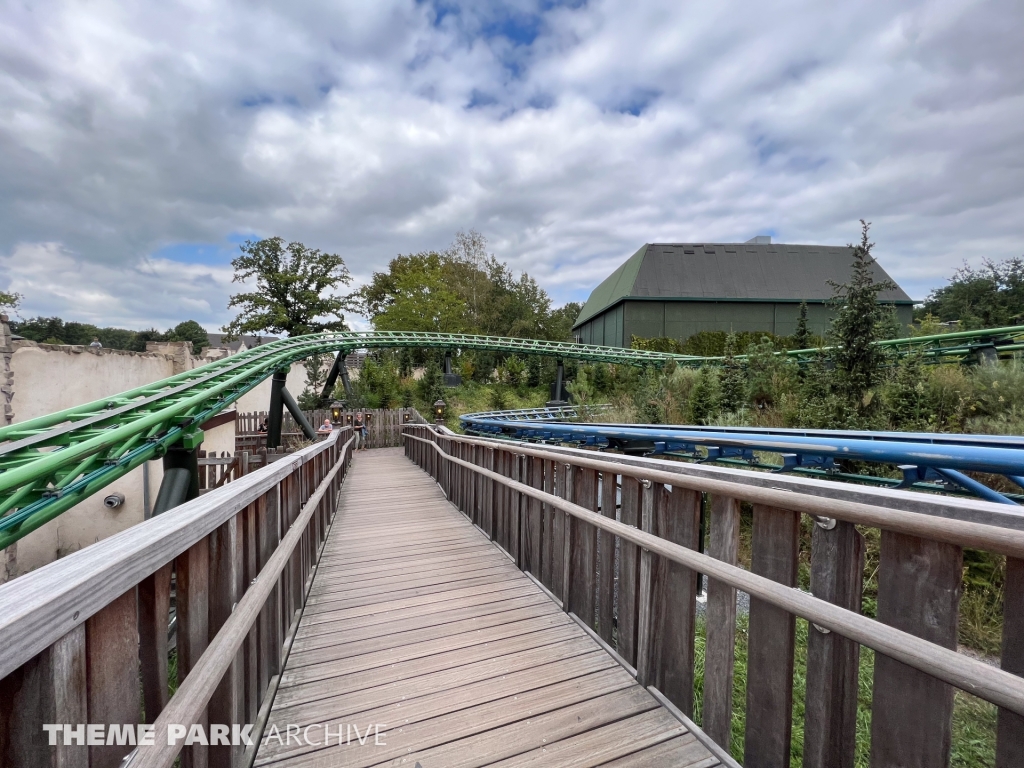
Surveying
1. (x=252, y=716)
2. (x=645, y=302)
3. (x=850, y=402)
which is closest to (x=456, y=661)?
(x=252, y=716)

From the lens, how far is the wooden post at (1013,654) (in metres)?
0.92

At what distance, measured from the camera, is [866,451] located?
92.4 inches

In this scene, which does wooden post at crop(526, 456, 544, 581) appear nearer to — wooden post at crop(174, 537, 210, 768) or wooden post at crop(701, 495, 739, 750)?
wooden post at crop(701, 495, 739, 750)

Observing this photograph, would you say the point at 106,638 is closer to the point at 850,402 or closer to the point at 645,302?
the point at 850,402

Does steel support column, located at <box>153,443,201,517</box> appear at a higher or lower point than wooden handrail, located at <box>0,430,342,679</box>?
lower

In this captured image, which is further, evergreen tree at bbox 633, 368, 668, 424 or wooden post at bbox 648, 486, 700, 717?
evergreen tree at bbox 633, 368, 668, 424

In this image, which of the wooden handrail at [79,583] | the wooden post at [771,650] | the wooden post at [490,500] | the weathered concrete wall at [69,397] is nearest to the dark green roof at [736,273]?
the weathered concrete wall at [69,397]

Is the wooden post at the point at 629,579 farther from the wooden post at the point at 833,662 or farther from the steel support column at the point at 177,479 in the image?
the steel support column at the point at 177,479

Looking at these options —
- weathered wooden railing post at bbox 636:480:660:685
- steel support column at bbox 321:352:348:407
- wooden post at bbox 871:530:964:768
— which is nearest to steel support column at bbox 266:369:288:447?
steel support column at bbox 321:352:348:407

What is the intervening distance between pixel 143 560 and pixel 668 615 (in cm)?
194

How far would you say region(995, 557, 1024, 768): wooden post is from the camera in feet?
3.03

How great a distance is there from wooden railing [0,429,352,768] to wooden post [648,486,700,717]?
65.7 inches

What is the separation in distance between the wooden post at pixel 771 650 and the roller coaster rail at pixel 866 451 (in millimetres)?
863

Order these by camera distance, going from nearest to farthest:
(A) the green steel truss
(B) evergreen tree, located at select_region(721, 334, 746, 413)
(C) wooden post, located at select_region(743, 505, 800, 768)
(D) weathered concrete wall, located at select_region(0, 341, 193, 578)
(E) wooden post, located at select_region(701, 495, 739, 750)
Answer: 1. (C) wooden post, located at select_region(743, 505, 800, 768)
2. (E) wooden post, located at select_region(701, 495, 739, 750)
3. (A) the green steel truss
4. (D) weathered concrete wall, located at select_region(0, 341, 193, 578)
5. (B) evergreen tree, located at select_region(721, 334, 746, 413)
